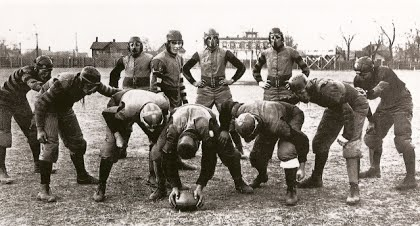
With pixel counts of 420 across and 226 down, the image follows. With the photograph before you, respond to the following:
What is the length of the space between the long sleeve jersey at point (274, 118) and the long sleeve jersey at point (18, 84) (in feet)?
10.7

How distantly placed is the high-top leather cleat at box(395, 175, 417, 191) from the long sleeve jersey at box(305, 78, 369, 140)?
1263 millimetres

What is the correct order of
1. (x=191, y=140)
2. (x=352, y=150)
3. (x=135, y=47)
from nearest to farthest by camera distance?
1. (x=191, y=140)
2. (x=352, y=150)
3. (x=135, y=47)

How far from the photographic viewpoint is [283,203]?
6770mm

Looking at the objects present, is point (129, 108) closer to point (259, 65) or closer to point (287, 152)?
point (287, 152)

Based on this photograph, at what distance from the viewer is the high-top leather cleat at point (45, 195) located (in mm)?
6930

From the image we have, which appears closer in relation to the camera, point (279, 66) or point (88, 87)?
point (88, 87)

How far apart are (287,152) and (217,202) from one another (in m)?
1.17

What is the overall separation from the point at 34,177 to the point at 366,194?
5242 mm

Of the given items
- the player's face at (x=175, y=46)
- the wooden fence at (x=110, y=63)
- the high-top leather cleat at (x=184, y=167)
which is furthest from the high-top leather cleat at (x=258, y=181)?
the wooden fence at (x=110, y=63)

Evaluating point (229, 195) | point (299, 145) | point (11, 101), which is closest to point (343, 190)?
point (299, 145)

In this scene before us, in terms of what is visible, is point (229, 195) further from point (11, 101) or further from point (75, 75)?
point (11, 101)

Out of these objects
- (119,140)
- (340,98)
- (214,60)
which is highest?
(214,60)

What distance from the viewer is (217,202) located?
689 centimetres

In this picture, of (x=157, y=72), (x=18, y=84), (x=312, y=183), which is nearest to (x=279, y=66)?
(x=157, y=72)
